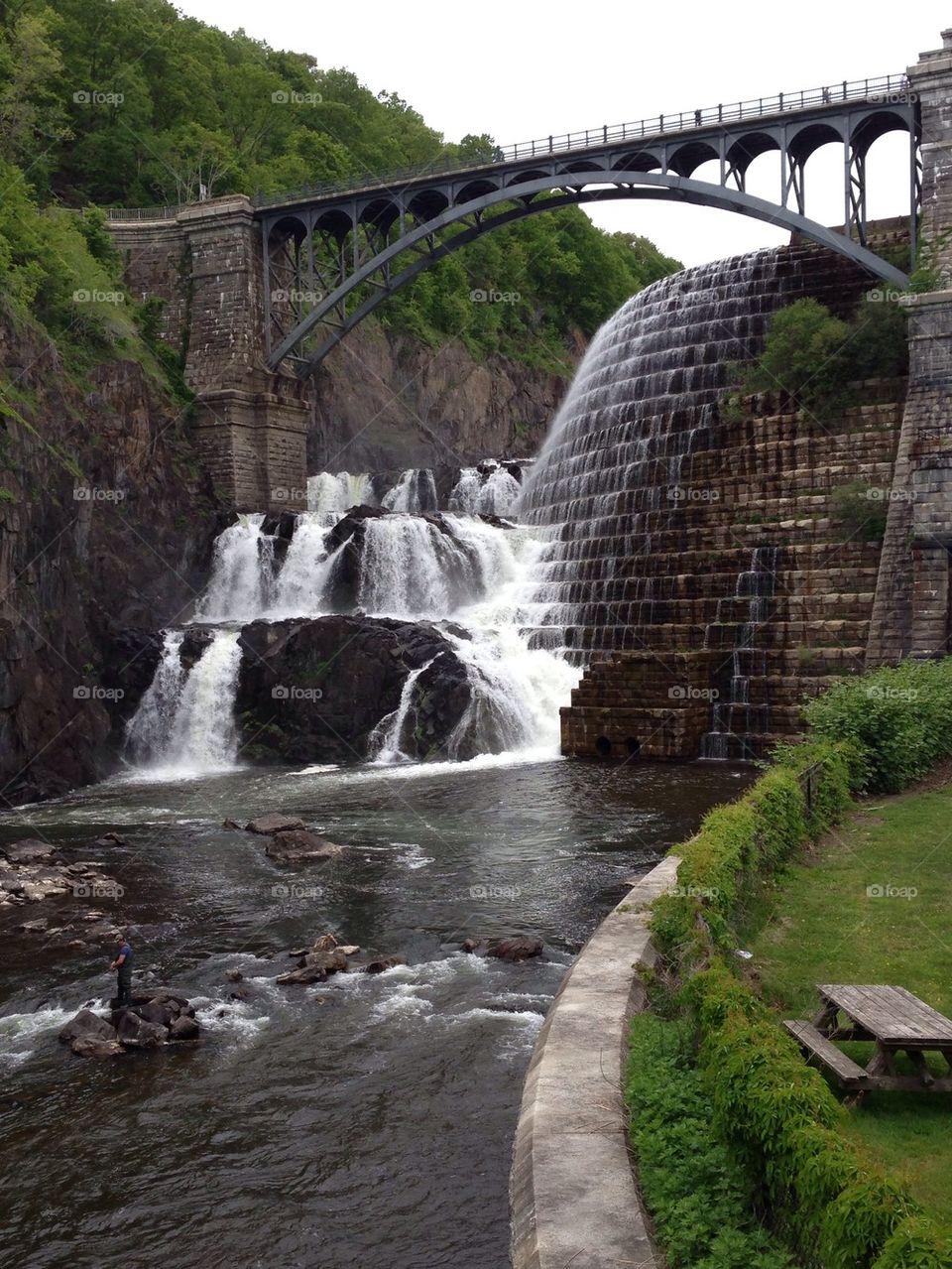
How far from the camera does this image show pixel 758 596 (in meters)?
30.8

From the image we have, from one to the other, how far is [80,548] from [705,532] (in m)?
18.3

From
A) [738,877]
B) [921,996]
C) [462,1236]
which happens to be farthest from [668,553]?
[462,1236]

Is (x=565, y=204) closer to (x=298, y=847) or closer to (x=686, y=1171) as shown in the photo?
(x=298, y=847)

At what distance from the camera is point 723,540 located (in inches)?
1287

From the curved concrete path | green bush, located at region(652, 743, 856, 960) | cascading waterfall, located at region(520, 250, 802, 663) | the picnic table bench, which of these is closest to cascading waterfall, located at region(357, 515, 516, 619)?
cascading waterfall, located at region(520, 250, 802, 663)

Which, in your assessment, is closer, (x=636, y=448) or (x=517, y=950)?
(x=517, y=950)

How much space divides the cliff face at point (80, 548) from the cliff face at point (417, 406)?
45.9ft

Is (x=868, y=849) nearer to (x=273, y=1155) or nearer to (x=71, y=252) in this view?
(x=273, y=1155)

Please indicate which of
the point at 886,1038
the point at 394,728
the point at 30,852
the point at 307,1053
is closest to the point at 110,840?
the point at 30,852

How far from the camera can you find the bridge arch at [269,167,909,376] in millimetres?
33875

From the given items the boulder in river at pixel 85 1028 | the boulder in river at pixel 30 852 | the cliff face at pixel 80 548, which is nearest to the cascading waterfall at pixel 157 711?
the cliff face at pixel 80 548

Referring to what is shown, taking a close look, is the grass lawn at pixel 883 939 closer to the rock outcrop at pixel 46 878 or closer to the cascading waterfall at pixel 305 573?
the rock outcrop at pixel 46 878

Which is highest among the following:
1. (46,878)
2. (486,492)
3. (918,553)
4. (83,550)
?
(486,492)

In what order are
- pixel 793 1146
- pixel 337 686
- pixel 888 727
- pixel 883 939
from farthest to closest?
pixel 337 686
pixel 888 727
pixel 883 939
pixel 793 1146
